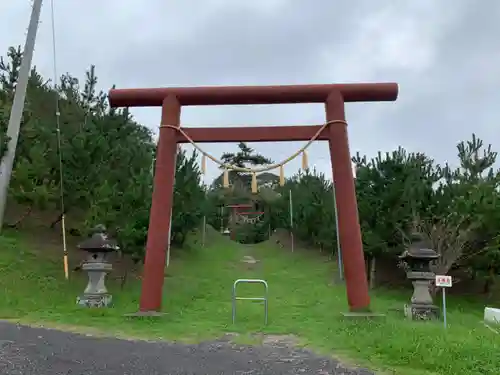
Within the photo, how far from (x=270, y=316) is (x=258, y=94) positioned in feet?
13.9

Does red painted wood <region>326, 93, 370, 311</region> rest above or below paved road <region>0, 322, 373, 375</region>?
above

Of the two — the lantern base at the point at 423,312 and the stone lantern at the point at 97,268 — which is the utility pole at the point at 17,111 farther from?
the lantern base at the point at 423,312

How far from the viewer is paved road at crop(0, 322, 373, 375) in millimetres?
4895

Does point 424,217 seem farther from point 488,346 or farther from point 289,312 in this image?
point 488,346

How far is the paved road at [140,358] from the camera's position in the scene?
193 inches

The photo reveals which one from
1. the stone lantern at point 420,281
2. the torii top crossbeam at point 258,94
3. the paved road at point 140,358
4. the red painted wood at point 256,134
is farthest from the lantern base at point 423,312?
the paved road at point 140,358

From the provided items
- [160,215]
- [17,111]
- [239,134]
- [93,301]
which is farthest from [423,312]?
[17,111]

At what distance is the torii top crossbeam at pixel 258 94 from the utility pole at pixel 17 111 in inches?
181

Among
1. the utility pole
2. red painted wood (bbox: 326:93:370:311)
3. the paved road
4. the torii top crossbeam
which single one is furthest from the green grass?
the torii top crossbeam

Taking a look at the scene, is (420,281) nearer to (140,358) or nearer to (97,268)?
(140,358)

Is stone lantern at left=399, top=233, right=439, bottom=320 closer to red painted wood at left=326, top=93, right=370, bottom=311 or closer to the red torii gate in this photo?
red painted wood at left=326, top=93, right=370, bottom=311

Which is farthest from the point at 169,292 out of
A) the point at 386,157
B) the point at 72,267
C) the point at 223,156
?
the point at 223,156

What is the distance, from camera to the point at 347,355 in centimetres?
574

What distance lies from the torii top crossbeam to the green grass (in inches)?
160
